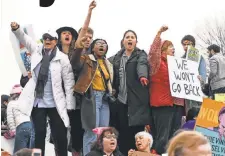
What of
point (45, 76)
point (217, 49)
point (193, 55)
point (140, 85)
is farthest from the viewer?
point (217, 49)

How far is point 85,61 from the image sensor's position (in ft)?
29.9

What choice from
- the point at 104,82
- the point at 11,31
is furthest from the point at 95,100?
the point at 11,31

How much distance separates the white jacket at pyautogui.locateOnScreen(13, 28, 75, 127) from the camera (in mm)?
8703

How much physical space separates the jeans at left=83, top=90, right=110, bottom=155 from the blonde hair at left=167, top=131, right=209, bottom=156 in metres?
4.95

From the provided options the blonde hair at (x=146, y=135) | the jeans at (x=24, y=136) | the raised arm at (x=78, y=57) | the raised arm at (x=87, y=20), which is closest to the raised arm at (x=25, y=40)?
the raised arm at (x=78, y=57)

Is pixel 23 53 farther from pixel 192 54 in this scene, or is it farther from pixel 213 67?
pixel 213 67

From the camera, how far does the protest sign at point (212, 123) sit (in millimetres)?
8133

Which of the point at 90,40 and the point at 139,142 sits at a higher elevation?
the point at 90,40

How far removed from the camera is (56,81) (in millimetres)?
8805

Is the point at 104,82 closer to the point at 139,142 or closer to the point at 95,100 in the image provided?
the point at 95,100

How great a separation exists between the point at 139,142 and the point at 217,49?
367 centimetres

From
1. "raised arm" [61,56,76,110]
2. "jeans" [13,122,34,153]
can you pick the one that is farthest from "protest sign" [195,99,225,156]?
"jeans" [13,122,34,153]

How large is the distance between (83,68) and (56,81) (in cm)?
49

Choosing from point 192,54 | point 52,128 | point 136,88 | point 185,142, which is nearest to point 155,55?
point 136,88
